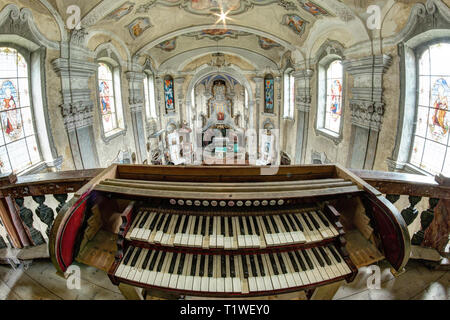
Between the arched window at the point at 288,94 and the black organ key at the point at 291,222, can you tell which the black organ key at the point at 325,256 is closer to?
the black organ key at the point at 291,222

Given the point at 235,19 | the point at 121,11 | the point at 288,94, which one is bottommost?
the point at 288,94

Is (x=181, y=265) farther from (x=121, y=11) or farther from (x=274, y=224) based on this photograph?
(x=121, y=11)

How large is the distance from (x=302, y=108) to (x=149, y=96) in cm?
824

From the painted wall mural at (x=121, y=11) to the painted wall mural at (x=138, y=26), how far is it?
0.84m

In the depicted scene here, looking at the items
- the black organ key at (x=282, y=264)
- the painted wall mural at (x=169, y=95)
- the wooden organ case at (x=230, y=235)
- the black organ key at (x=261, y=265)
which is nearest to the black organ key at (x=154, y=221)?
the wooden organ case at (x=230, y=235)

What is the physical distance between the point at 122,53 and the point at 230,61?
8.42m

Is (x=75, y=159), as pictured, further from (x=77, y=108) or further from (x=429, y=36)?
(x=429, y=36)

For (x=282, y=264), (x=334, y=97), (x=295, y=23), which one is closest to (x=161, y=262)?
(x=282, y=264)

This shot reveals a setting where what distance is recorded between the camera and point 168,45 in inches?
473

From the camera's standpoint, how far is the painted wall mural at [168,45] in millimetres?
11622

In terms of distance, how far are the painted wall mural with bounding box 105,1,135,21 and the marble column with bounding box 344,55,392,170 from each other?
6.20 m

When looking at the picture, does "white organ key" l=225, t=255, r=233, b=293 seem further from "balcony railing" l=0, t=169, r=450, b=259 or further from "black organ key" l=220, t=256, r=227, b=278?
"balcony railing" l=0, t=169, r=450, b=259

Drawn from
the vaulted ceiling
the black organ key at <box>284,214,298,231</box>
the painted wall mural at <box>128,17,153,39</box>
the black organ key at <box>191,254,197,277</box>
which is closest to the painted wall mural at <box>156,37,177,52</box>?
the vaulted ceiling
